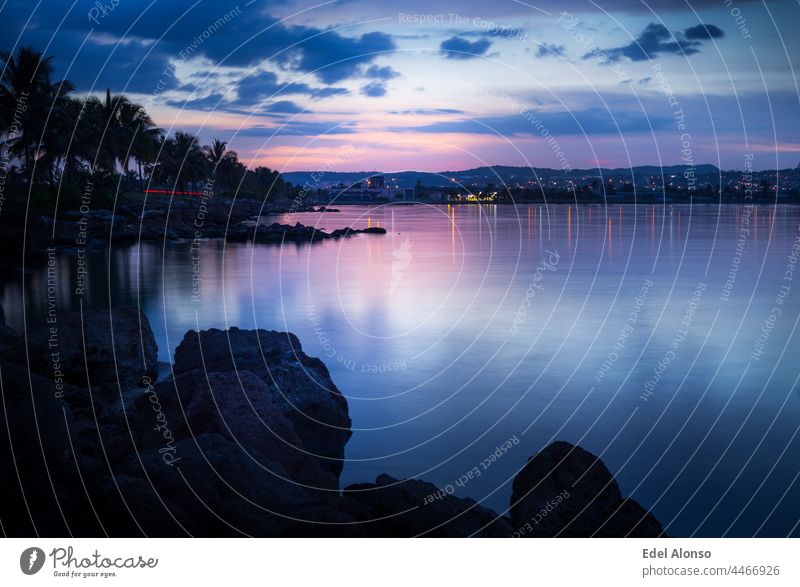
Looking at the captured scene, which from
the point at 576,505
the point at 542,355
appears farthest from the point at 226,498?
the point at 542,355

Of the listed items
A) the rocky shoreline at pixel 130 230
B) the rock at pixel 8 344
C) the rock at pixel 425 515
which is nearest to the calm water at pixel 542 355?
the rock at pixel 425 515

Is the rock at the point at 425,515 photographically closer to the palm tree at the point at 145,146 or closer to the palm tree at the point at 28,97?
the palm tree at the point at 28,97

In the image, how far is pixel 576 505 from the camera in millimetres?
7582

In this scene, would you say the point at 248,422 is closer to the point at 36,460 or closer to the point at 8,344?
the point at 36,460

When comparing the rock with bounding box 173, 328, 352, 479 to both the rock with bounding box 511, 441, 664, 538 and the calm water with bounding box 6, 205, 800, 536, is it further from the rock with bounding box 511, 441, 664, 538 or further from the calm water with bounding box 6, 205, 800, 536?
the rock with bounding box 511, 441, 664, 538

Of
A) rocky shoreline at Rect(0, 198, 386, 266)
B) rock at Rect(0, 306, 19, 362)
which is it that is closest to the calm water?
rocky shoreline at Rect(0, 198, 386, 266)

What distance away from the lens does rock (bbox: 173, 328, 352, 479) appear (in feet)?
34.3

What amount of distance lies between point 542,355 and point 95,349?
7.95 m

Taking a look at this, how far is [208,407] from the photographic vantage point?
8891 millimetres

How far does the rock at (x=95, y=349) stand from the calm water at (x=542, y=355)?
253 centimetres

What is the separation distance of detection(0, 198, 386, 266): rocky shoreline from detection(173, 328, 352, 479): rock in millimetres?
23265

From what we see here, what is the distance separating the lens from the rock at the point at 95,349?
12.1 metres

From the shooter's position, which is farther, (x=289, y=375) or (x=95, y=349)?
(x=95, y=349)

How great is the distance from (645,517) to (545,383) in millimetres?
6550
